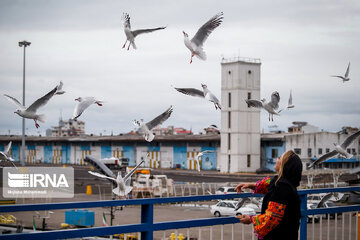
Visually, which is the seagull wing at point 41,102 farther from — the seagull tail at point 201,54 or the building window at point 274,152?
the building window at point 274,152

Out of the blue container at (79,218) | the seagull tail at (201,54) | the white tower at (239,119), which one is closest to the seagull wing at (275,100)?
the seagull tail at (201,54)

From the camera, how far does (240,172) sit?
176 feet

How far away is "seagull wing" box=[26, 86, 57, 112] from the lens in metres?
5.79

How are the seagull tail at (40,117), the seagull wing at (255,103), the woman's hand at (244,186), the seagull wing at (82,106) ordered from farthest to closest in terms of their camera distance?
the seagull wing at (255,103)
the seagull tail at (40,117)
the seagull wing at (82,106)
the woman's hand at (244,186)

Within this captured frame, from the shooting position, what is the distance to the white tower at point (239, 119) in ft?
172

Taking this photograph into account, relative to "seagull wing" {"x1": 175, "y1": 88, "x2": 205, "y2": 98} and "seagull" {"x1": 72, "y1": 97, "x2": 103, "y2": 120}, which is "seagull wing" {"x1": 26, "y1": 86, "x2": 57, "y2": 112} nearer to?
"seagull" {"x1": 72, "y1": 97, "x2": 103, "y2": 120}

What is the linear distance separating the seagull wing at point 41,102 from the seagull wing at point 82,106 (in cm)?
30

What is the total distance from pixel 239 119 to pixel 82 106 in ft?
161

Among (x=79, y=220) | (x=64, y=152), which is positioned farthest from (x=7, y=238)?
(x=64, y=152)

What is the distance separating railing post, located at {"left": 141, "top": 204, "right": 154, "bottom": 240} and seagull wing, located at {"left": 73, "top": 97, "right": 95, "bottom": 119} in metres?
1.20

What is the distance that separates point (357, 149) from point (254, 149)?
1044 centimetres
